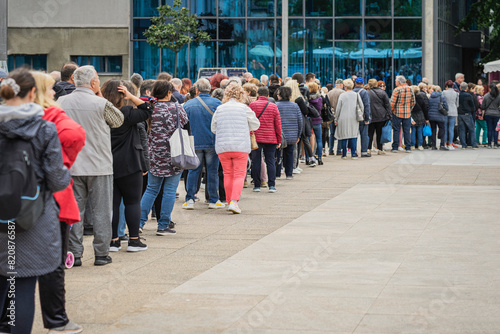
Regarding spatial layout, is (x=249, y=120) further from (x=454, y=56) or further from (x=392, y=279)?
(x=454, y=56)

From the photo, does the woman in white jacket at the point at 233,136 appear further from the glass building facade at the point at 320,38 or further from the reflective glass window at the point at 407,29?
the reflective glass window at the point at 407,29

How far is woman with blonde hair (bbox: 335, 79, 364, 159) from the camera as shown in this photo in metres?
21.4

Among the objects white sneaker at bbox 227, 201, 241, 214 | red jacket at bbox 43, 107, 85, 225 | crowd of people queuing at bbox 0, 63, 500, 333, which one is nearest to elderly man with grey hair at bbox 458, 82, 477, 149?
crowd of people queuing at bbox 0, 63, 500, 333

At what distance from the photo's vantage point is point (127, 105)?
913 centimetres

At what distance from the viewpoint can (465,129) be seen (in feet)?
83.8

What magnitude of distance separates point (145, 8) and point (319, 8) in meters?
8.97

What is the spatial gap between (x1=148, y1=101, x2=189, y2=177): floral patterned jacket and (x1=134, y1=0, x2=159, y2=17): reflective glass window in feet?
116

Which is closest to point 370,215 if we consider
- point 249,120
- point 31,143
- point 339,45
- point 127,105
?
point 249,120

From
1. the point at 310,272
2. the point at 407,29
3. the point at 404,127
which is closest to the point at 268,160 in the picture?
the point at 310,272

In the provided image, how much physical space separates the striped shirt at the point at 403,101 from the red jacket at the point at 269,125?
9.23m

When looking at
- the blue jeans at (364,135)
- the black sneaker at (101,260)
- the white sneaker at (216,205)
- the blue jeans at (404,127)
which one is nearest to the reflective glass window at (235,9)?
the blue jeans at (404,127)

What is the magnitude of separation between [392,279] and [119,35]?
39723 millimetres

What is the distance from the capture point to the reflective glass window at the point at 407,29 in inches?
1698

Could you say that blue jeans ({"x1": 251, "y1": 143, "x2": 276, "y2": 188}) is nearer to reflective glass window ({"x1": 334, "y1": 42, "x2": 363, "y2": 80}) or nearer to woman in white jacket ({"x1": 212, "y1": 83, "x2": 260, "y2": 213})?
woman in white jacket ({"x1": 212, "y1": 83, "x2": 260, "y2": 213})
